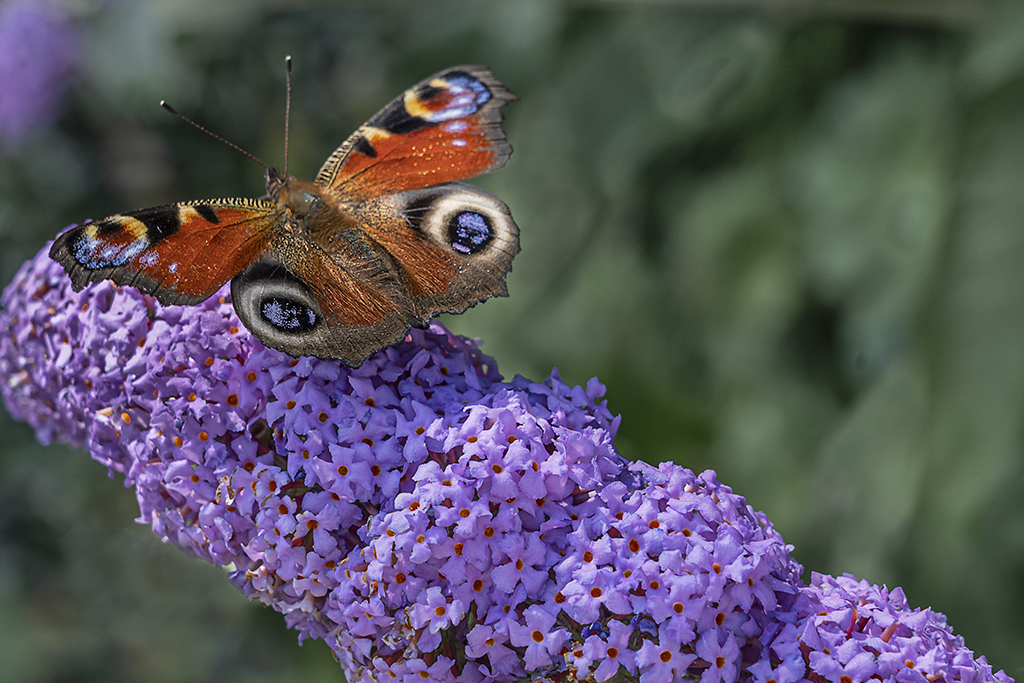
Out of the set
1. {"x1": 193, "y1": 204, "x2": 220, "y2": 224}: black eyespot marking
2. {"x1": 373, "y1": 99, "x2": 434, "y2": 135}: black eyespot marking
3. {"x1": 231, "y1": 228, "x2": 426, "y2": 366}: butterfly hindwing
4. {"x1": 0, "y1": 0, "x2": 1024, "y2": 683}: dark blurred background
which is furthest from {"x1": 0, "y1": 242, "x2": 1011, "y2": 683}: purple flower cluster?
{"x1": 0, "y1": 0, "x2": 1024, "y2": 683}: dark blurred background

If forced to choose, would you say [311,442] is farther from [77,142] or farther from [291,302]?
[77,142]

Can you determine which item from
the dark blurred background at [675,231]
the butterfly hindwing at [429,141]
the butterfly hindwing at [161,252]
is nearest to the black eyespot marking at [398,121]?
the butterfly hindwing at [429,141]

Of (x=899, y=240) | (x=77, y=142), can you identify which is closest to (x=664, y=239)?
(x=899, y=240)

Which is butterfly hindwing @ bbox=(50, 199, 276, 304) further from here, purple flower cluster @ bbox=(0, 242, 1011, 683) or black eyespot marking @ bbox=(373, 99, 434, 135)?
black eyespot marking @ bbox=(373, 99, 434, 135)

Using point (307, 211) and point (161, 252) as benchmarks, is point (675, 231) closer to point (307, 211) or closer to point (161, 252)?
→ point (307, 211)

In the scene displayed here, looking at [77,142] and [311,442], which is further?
[77,142]
